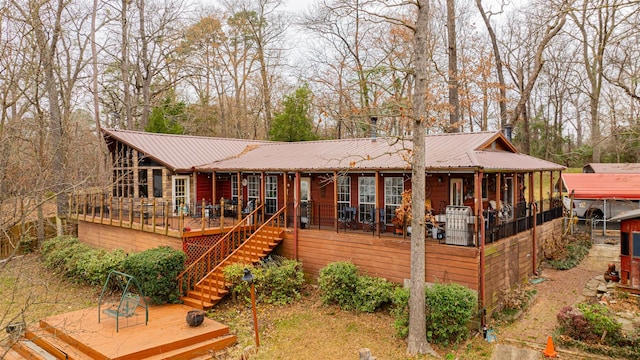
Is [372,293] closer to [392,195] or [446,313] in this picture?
[446,313]

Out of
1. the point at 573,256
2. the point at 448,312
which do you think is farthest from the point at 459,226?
the point at 573,256

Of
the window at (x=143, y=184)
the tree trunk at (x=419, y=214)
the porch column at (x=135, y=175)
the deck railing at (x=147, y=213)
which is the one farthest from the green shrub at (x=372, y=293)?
the porch column at (x=135, y=175)

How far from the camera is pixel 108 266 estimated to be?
14.5 m

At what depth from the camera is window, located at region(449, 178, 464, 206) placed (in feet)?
43.7

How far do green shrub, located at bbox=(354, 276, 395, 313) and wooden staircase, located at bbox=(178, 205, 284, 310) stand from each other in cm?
361

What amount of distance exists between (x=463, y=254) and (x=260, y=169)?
25.8 ft

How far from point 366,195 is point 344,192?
0.97 meters

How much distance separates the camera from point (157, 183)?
17.3m

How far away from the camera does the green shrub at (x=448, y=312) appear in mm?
9617

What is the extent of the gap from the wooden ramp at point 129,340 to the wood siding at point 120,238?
3.39 metres

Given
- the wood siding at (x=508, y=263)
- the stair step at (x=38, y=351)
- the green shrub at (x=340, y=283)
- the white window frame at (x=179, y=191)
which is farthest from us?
the white window frame at (x=179, y=191)

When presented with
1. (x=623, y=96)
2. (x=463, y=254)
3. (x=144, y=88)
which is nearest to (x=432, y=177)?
(x=463, y=254)

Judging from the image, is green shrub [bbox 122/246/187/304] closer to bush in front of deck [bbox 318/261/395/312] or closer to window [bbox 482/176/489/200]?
bush in front of deck [bbox 318/261/395/312]

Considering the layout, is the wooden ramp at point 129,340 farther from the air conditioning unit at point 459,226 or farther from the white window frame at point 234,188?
the white window frame at point 234,188
